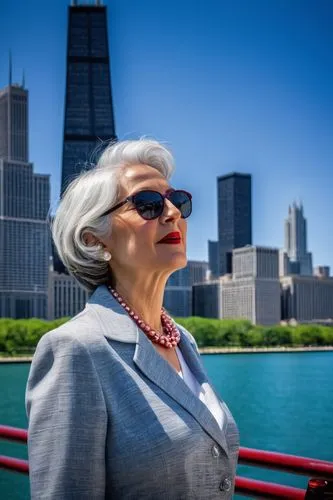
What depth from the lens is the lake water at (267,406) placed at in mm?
23203

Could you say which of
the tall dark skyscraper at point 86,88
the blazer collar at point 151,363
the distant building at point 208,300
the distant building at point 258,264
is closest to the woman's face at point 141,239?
the blazer collar at point 151,363

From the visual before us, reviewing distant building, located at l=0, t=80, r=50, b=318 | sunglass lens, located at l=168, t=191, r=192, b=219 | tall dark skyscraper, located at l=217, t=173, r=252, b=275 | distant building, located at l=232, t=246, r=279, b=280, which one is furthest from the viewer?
tall dark skyscraper, located at l=217, t=173, r=252, b=275

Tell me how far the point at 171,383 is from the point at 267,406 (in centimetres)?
3980

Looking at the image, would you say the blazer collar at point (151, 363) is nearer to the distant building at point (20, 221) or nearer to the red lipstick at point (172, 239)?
the red lipstick at point (172, 239)

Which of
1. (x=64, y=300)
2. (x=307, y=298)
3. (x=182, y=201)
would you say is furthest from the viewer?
(x=307, y=298)

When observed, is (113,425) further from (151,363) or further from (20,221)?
(20,221)

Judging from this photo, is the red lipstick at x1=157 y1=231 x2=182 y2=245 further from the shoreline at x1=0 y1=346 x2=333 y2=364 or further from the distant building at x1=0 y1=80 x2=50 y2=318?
the distant building at x1=0 y1=80 x2=50 y2=318

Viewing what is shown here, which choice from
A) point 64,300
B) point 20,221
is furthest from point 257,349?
point 20,221

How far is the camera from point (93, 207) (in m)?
1.82

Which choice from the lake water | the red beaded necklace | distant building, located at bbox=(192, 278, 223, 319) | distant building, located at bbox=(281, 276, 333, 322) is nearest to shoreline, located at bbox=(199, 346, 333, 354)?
the lake water

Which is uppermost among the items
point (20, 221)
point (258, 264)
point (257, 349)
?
point (20, 221)

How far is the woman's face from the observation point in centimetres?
179

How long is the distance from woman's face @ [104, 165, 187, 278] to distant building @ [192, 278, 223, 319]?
4464 inches

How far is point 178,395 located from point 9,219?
10623cm
